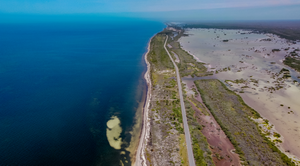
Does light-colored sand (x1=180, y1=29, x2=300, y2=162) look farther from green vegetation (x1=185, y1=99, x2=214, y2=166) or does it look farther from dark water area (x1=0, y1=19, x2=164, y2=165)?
dark water area (x1=0, y1=19, x2=164, y2=165)

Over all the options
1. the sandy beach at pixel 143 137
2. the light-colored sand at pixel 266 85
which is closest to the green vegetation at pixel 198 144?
the sandy beach at pixel 143 137

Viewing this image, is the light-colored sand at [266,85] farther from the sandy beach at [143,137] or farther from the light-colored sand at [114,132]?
the light-colored sand at [114,132]

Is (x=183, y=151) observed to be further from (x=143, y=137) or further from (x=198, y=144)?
(x=143, y=137)

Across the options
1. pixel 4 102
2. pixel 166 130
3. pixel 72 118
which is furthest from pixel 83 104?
pixel 166 130

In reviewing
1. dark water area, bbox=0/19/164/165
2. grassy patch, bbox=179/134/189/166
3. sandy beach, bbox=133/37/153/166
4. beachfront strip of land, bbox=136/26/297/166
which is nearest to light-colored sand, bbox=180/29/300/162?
beachfront strip of land, bbox=136/26/297/166

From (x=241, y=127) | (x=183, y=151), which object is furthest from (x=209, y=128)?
(x=183, y=151)
